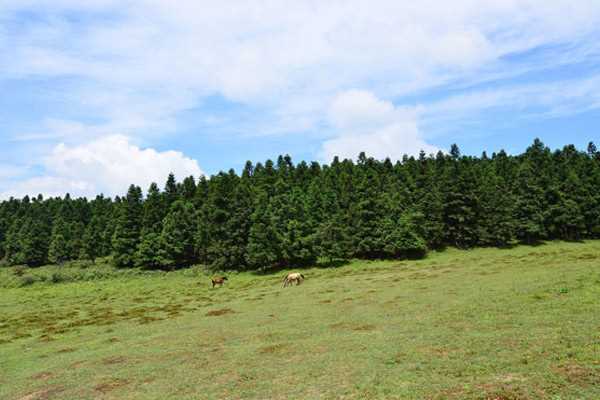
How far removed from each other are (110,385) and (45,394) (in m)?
2.87

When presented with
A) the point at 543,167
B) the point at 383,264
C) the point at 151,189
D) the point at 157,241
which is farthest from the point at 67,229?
the point at 543,167

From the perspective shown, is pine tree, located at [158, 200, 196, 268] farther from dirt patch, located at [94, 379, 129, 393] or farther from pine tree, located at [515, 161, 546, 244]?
pine tree, located at [515, 161, 546, 244]

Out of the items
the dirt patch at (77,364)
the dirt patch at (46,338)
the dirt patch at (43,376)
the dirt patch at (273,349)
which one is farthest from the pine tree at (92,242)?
the dirt patch at (273,349)

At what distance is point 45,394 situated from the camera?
61.3 ft

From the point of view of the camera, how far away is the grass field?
1470cm

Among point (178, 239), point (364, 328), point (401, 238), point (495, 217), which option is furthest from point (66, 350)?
point (495, 217)

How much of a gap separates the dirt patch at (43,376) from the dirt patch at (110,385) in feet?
14.5

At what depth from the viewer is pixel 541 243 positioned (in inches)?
3477

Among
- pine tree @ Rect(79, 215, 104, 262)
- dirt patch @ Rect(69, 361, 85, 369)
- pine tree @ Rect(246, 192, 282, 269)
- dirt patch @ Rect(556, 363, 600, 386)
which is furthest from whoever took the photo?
pine tree @ Rect(79, 215, 104, 262)

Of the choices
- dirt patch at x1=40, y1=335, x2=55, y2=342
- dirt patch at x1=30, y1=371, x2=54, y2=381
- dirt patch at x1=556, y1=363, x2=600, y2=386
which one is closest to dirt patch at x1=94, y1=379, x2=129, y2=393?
dirt patch at x1=30, y1=371, x2=54, y2=381

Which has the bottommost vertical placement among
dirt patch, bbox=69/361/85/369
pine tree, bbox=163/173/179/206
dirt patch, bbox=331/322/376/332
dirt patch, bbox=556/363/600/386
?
dirt patch, bbox=331/322/376/332

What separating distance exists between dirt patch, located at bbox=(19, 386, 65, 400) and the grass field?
11 cm

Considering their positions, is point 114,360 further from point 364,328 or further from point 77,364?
point 364,328

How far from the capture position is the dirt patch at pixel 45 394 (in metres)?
18.3
